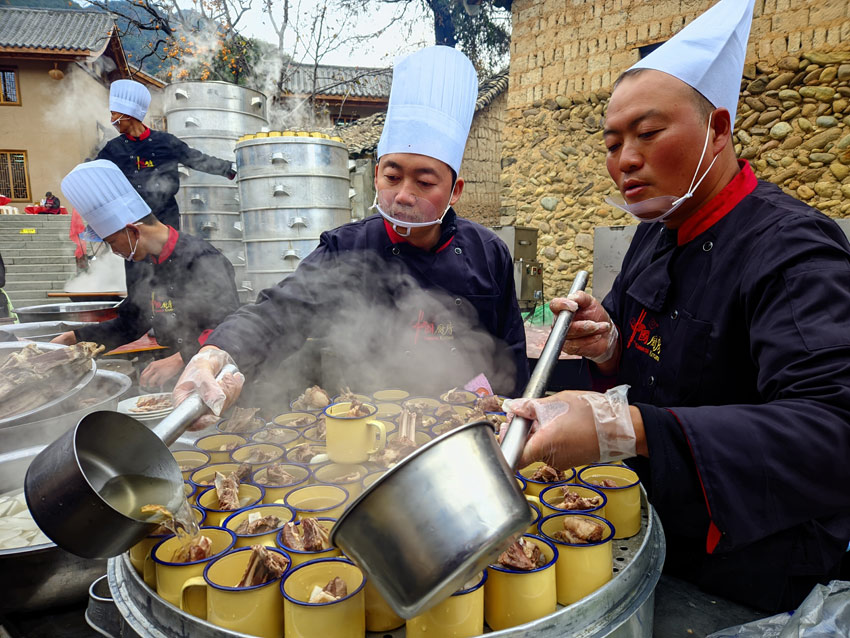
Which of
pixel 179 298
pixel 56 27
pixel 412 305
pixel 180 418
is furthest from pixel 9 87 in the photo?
pixel 180 418

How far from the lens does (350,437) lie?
1836 millimetres

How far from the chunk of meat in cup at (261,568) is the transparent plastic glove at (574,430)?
2.08 feet

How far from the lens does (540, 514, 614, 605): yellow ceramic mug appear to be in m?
1.27

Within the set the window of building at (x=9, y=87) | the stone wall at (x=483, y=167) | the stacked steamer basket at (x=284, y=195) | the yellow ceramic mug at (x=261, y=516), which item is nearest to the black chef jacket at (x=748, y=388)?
the yellow ceramic mug at (x=261, y=516)

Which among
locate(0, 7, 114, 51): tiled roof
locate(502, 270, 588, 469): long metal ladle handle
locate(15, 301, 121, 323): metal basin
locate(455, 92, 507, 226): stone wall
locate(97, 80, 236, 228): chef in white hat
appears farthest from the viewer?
locate(0, 7, 114, 51): tiled roof

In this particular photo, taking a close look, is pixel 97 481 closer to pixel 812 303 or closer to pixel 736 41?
pixel 812 303

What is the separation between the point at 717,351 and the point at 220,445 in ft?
5.85

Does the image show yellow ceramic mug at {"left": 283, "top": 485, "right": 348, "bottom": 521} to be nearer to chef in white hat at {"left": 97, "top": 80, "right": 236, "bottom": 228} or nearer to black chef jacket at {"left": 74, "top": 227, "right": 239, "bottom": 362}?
black chef jacket at {"left": 74, "top": 227, "right": 239, "bottom": 362}

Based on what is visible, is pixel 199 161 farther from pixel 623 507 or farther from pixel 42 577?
pixel 623 507

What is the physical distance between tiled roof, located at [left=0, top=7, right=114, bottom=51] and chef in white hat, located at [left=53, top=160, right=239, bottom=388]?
62.3ft

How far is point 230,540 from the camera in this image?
4.53 feet

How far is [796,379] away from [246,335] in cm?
199

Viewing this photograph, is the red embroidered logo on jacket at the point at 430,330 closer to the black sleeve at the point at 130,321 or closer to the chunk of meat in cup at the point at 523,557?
the chunk of meat in cup at the point at 523,557

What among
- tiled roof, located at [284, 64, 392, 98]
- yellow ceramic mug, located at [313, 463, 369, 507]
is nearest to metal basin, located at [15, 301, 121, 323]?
yellow ceramic mug, located at [313, 463, 369, 507]
